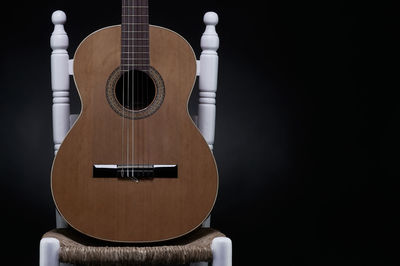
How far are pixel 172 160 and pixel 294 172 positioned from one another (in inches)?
40.7

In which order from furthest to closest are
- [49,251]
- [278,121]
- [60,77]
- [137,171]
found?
1. [278,121]
2. [60,77]
3. [137,171]
4. [49,251]

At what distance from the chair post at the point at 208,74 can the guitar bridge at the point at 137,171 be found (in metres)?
0.27

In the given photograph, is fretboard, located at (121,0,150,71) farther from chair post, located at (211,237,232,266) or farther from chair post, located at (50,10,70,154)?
chair post, located at (211,237,232,266)

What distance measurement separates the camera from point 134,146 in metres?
2.32

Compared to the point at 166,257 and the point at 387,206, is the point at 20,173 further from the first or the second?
the point at 387,206

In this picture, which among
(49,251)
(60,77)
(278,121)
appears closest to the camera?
(49,251)

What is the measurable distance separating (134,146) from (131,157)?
0.03 meters

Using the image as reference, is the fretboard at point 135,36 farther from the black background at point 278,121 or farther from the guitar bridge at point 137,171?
the black background at point 278,121

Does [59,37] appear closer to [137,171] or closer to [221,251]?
[137,171]

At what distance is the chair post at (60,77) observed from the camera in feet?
8.06

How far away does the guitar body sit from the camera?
2.28 m

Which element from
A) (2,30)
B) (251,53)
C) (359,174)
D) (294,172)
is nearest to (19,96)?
(2,30)

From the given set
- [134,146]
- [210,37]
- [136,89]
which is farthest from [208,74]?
[134,146]

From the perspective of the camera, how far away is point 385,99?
331cm
